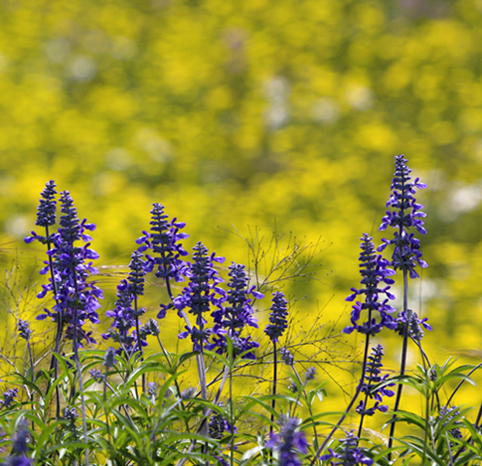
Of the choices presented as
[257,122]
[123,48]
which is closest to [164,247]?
[257,122]

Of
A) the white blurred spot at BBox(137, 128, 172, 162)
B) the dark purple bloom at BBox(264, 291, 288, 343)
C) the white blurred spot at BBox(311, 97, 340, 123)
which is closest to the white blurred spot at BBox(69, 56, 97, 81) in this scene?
the white blurred spot at BBox(137, 128, 172, 162)

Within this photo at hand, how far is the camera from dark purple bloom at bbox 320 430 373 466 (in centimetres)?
203

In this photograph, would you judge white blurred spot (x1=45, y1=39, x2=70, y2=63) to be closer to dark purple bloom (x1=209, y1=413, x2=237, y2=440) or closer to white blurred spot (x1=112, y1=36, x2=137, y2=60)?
white blurred spot (x1=112, y1=36, x2=137, y2=60)

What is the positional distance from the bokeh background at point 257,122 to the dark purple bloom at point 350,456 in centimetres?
463

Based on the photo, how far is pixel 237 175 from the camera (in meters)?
10.1

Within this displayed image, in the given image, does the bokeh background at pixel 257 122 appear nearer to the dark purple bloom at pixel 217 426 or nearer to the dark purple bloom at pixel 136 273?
the dark purple bloom at pixel 217 426

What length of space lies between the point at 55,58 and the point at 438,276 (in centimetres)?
1035

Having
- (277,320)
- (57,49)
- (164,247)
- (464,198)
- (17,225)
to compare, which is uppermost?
(57,49)

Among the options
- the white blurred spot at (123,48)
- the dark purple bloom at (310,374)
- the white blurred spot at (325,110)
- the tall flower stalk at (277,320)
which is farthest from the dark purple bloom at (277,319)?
the white blurred spot at (123,48)

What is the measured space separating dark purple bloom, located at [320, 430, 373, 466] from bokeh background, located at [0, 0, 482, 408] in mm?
4631

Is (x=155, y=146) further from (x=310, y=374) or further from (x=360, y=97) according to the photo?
(x=310, y=374)

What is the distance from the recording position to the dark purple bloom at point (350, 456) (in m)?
2.03

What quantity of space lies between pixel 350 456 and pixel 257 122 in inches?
376

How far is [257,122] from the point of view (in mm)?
11000
